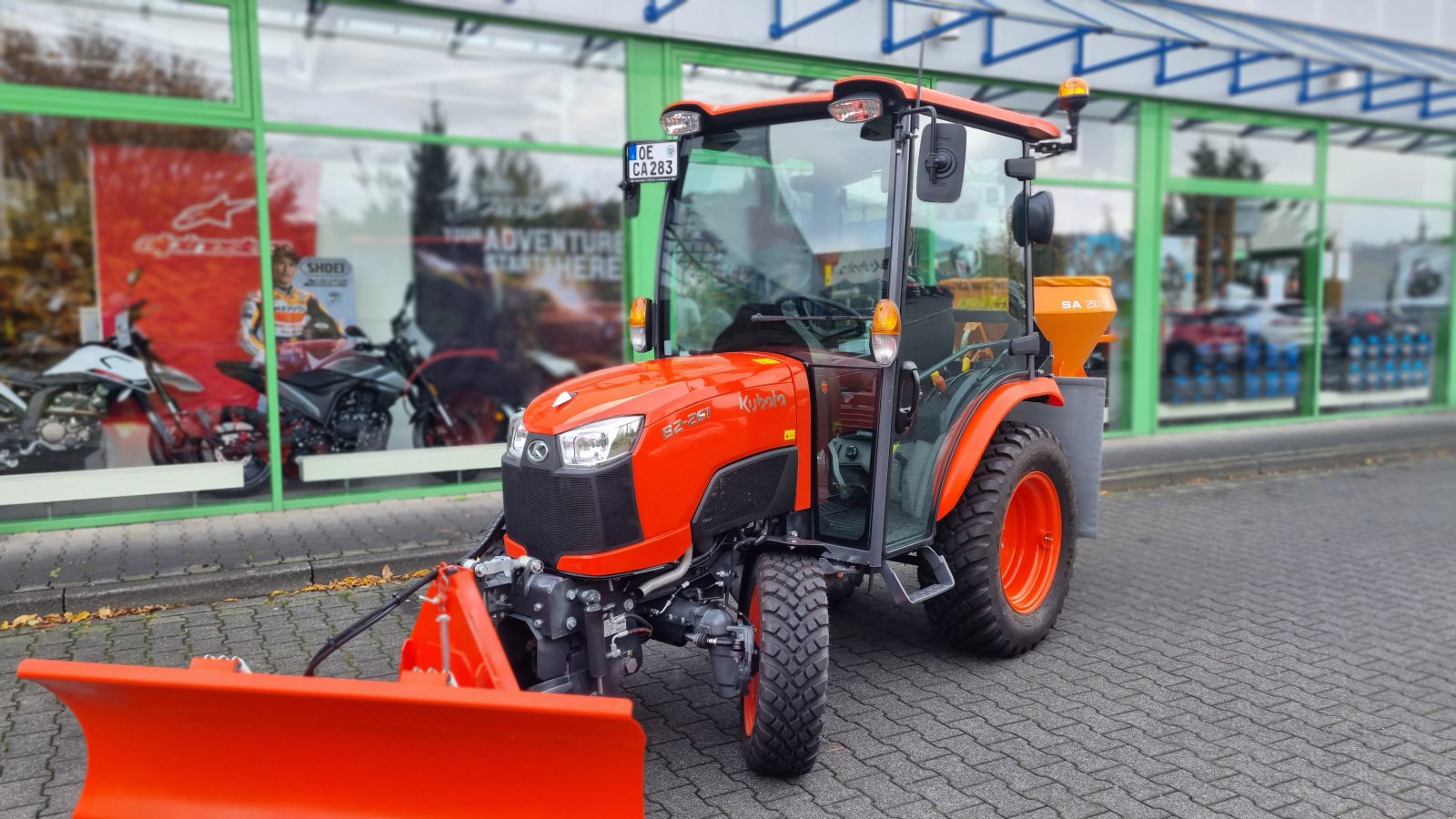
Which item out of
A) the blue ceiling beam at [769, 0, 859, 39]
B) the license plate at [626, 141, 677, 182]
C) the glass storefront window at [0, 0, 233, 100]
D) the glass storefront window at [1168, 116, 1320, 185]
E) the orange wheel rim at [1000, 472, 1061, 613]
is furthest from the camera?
the glass storefront window at [1168, 116, 1320, 185]

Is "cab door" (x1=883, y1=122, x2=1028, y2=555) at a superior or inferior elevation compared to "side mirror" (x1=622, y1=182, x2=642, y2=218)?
inferior

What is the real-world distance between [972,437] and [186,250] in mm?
5809

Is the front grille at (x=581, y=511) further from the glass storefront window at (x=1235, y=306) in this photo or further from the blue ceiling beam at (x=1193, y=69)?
the glass storefront window at (x=1235, y=306)

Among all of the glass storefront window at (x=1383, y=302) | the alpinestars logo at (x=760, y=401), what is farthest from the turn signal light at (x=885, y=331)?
the glass storefront window at (x=1383, y=302)

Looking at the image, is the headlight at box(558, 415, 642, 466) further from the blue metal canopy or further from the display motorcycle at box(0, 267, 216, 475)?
the blue metal canopy

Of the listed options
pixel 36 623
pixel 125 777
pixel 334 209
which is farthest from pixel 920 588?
pixel 334 209

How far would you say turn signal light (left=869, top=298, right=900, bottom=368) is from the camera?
354 centimetres

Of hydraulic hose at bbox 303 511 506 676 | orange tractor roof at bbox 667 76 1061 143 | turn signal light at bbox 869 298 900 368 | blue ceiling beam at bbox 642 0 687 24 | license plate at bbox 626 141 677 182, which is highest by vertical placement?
blue ceiling beam at bbox 642 0 687 24

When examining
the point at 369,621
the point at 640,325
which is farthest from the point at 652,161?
the point at 369,621

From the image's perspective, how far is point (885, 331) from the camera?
3523 mm

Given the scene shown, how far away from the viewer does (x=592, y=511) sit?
3.18 meters

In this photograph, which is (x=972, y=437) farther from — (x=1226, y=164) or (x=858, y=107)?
(x=1226, y=164)

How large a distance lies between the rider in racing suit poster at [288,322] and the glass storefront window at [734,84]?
3.27m

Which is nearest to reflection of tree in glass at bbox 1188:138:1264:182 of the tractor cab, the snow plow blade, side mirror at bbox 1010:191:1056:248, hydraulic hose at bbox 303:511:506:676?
the tractor cab
